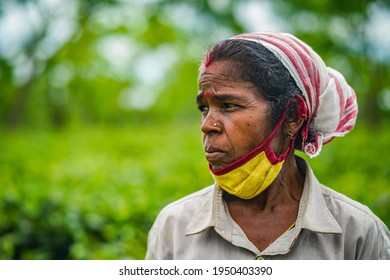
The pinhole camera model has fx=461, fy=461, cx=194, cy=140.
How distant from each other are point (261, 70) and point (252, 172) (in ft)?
1.40

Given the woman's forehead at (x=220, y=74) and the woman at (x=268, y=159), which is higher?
the woman's forehead at (x=220, y=74)

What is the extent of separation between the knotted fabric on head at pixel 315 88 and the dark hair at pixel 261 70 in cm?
3

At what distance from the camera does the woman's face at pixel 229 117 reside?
1.89m

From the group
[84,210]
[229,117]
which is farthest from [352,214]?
[84,210]

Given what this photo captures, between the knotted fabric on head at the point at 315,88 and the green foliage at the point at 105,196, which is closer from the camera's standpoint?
the knotted fabric on head at the point at 315,88

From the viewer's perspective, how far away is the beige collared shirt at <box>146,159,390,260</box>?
191 cm

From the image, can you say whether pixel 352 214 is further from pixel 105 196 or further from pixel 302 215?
pixel 105 196

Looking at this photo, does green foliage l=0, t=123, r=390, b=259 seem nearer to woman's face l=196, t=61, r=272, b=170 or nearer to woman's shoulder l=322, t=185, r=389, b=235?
woman's shoulder l=322, t=185, r=389, b=235

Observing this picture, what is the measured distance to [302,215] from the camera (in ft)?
6.45

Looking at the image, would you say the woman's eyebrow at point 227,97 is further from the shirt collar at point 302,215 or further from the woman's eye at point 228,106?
the shirt collar at point 302,215

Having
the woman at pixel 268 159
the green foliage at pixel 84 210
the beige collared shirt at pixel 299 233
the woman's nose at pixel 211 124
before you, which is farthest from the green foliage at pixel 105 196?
the woman's nose at pixel 211 124

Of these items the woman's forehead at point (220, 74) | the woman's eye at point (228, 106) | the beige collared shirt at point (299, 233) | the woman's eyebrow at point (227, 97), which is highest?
the woman's forehead at point (220, 74)

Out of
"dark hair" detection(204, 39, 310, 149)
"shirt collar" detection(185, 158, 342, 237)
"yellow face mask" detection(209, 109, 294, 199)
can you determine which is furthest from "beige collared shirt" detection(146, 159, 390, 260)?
"dark hair" detection(204, 39, 310, 149)
